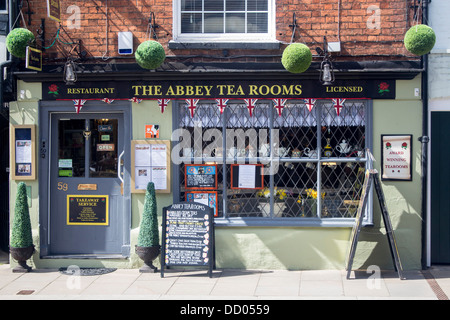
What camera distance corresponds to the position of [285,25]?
849cm

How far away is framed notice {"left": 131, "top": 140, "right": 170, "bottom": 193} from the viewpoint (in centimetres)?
857

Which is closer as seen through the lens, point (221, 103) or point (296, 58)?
point (296, 58)

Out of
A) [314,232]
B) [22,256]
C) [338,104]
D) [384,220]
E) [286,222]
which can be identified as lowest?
[22,256]

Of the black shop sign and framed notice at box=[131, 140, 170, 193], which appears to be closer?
the black shop sign

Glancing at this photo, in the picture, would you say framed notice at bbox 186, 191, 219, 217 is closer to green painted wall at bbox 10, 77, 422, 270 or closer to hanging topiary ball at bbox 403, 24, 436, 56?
green painted wall at bbox 10, 77, 422, 270

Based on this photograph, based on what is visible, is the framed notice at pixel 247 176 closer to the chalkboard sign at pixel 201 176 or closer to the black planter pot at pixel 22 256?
the chalkboard sign at pixel 201 176

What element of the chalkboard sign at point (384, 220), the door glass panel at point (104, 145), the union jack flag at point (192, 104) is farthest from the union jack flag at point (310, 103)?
the door glass panel at point (104, 145)

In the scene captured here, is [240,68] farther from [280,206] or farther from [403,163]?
[403,163]

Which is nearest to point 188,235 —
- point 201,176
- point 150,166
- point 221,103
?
point 201,176

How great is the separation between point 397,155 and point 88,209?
191 inches

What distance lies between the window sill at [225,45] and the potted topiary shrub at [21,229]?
124 inches

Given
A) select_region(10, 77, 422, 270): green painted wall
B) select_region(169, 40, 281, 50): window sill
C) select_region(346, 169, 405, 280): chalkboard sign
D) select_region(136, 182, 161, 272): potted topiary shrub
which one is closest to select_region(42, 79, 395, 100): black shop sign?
select_region(10, 77, 422, 270): green painted wall

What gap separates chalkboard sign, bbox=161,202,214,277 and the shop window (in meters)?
0.71

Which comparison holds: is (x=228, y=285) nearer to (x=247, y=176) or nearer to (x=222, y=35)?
(x=247, y=176)
